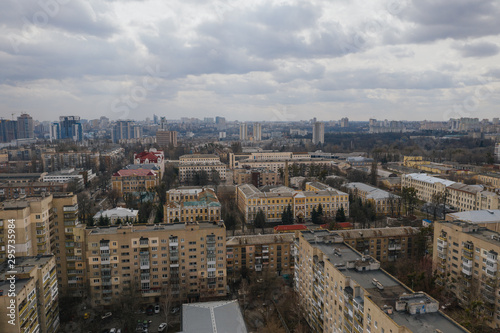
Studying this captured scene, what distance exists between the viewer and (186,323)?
8.26 metres

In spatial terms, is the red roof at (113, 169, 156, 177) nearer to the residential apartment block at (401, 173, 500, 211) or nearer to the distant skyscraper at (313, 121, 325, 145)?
the residential apartment block at (401, 173, 500, 211)

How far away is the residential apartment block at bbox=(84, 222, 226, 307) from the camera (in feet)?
31.7

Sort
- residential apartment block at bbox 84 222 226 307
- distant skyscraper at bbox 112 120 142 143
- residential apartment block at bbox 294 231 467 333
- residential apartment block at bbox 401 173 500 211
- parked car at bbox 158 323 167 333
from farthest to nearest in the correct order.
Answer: distant skyscraper at bbox 112 120 142 143 → residential apartment block at bbox 401 173 500 211 → residential apartment block at bbox 84 222 226 307 → parked car at bbox 158 323 167 333 → residential apartment block at bbox 294 231 467 333

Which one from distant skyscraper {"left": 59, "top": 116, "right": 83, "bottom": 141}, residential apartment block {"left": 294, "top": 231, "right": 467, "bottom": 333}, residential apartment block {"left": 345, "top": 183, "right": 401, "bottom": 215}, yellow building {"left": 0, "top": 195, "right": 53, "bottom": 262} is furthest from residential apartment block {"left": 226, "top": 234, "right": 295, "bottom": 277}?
distant skyscraper {"left": 59, "top": 116, "right": 83, "bottom": 141}

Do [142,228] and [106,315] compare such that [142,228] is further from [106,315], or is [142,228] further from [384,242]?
[384,242]

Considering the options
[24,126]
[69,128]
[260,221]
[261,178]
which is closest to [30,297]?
[260,221]

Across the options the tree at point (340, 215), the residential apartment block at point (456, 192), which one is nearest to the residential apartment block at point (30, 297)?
the tree at point (340, 215)

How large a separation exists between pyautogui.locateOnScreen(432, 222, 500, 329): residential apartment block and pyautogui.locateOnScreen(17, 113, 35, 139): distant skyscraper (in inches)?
2483

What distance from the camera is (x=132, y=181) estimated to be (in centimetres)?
2269

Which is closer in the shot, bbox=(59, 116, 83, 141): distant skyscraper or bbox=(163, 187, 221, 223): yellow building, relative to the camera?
bbox=(163, 187, 221, 223): yellow building

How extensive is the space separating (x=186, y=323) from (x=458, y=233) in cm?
717

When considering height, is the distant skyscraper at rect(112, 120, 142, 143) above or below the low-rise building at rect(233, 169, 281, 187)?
above

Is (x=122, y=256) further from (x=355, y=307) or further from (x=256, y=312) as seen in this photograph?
(x=355, y=307)

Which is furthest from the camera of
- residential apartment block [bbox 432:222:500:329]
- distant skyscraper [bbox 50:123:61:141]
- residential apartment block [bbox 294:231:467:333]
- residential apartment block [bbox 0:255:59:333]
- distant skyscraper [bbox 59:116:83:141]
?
distant skyscraper [bbox 50:123:61:141]
